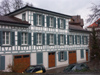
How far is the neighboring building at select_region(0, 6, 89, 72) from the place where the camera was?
1705cm

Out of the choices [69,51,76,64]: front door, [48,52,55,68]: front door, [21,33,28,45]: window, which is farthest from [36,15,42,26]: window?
[69,51,76,64]: front door

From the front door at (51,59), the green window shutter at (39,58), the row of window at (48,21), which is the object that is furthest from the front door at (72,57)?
the green window shutter at (39,58)

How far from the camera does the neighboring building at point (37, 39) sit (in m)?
17.0

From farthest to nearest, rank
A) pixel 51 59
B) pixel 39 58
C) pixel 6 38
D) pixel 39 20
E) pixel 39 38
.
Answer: pixel 51 59, pixel 39 20, pixel 39 38, pixel 39 58, pixel 6 38

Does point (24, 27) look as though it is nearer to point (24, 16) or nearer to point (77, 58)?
point (24, 16)

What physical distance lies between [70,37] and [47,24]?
23.2 feet

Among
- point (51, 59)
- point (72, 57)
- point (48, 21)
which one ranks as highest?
point (48, 21)

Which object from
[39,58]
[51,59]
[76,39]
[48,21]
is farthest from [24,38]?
[76,39]

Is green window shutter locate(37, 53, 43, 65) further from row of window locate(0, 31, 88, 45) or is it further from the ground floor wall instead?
row of window locate(0, 31, 88, 45)

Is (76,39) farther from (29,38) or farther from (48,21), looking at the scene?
(29,38)

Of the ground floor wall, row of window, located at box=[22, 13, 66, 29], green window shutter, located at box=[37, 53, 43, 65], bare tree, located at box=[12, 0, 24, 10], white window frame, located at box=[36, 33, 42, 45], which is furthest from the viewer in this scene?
bare tree, located at box=[12, 0, 24, 10]

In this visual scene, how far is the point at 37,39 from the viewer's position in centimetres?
2058

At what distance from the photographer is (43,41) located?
21.2 metres

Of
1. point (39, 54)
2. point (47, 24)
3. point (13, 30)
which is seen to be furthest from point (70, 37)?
point (13, 30)
